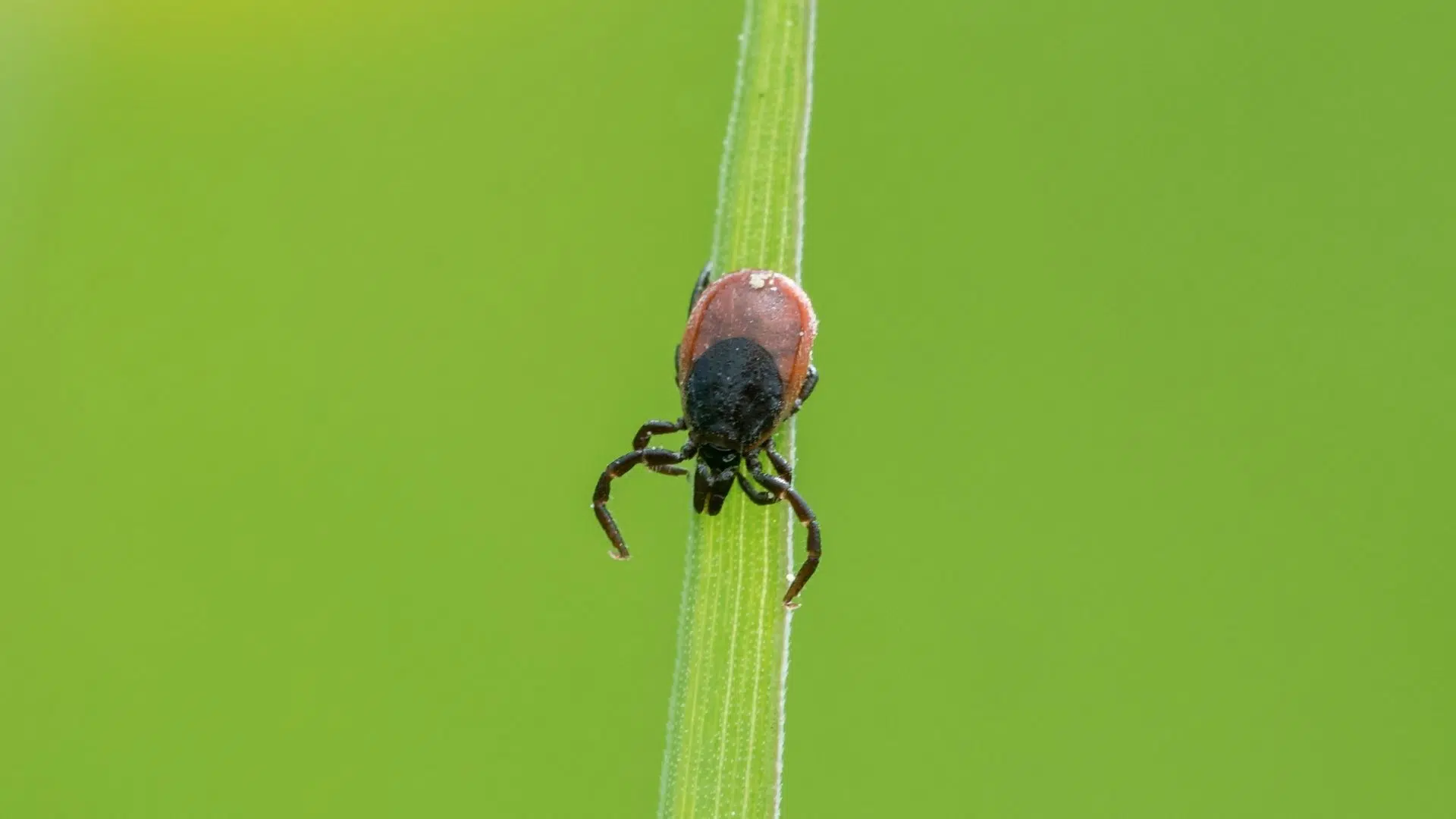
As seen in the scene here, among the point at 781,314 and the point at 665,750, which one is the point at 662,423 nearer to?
the point at 781,314

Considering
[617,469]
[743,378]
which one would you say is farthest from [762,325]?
[617,469]

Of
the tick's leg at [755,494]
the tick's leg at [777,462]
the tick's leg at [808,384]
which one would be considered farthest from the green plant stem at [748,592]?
the tick's leg at [808,384]

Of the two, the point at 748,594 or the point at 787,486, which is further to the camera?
the point at 787,486

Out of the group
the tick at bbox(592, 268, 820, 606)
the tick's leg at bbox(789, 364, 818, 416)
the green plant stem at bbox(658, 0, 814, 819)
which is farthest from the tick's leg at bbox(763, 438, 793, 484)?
the green plant stem at bbox(658, 0, 814, 819)

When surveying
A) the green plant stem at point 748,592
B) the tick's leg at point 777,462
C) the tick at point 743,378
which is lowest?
the green plant stem at point 748,592

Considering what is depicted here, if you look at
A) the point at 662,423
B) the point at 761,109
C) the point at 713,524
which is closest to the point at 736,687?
the point at 713,524

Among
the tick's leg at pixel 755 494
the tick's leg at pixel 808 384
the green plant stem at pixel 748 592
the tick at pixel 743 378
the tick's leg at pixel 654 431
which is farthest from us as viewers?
the tick's leg at pixel 654 431

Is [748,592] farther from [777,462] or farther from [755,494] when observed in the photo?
[777,462]

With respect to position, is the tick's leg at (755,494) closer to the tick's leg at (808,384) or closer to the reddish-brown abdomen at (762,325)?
the reddish-brown abdomen at (762,325)
